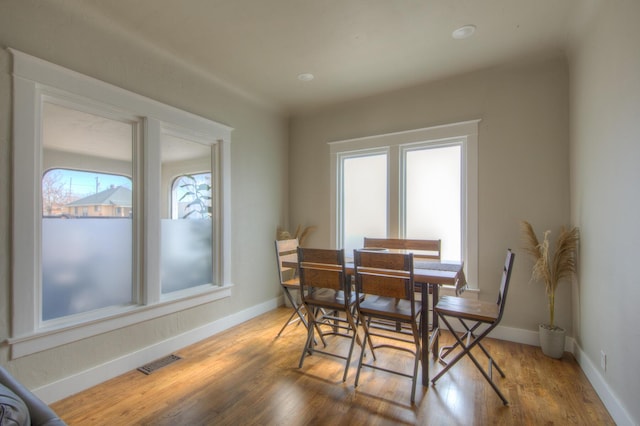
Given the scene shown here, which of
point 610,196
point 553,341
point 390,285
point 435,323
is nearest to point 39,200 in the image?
point 390,285

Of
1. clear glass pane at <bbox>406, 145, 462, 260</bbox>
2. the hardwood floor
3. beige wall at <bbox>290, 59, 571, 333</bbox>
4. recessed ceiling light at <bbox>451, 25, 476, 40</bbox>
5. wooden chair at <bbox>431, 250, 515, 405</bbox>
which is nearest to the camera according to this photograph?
the hardwood floor

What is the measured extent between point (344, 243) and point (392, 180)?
1.11 m

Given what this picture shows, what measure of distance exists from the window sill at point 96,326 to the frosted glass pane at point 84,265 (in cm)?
14

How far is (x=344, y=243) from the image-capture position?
4230 mm

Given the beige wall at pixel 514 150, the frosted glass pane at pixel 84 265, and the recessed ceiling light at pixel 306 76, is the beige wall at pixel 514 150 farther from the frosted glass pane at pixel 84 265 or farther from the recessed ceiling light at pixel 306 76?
the frosted glass pane at pixel 84 265

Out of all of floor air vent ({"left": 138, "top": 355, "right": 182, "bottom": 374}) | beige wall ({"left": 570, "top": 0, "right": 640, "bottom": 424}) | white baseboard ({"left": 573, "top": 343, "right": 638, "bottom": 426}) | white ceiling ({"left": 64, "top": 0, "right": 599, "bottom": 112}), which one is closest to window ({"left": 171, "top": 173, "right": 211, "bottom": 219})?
white ceiling ({"left": 64, "top": 0, "right": 599, "bottom": 112})

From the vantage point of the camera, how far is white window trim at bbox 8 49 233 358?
6.44ft

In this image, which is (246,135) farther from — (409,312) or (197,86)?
(409,312)

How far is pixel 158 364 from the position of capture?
2643 mm

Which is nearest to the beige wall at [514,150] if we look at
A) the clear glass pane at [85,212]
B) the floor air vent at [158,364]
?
the clear glass pane at [85,212]

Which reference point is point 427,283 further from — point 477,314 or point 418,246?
point 418,246

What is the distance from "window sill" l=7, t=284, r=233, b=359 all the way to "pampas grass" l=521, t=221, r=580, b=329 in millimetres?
3326

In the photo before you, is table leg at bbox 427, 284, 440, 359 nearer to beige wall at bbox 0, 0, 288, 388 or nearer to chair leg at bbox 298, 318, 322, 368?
chair leg at bbox 298, 318, 322, 368

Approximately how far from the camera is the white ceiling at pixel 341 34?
2.24m
